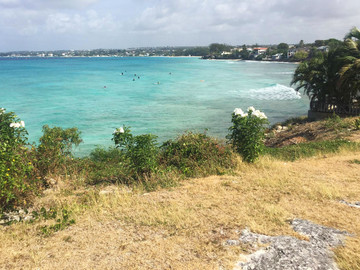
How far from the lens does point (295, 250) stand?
4531 mm

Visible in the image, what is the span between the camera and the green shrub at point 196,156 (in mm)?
8711

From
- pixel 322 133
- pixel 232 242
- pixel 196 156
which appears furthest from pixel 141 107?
pixel 232 242

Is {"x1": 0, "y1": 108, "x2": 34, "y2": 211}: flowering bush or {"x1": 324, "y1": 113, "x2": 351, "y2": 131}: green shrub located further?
{"x1": 324, "y1": 113, "x2": 351, "y2": 131}: green shrub

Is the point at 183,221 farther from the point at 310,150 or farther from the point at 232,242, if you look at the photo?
the point at 310,150

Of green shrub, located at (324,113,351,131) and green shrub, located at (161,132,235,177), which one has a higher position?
green shrub, located at (161,132,235,177)

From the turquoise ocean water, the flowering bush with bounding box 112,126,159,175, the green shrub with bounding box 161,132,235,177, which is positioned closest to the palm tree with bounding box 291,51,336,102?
the turquoise ocean water

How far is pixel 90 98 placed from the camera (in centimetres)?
4441

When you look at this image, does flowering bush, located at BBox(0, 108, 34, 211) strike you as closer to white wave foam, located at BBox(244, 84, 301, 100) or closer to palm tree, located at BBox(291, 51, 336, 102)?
palm tree, located at BBox(291, 51, 336, 102)

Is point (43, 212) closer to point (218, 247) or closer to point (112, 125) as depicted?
point (218, 247)

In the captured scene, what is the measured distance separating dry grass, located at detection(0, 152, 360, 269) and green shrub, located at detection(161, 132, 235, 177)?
1.93ft

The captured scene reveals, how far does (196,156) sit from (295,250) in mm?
4856

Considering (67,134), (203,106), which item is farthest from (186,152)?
(203,106)

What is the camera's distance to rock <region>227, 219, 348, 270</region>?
4.21m

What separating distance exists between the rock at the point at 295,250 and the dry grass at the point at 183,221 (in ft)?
0.54
